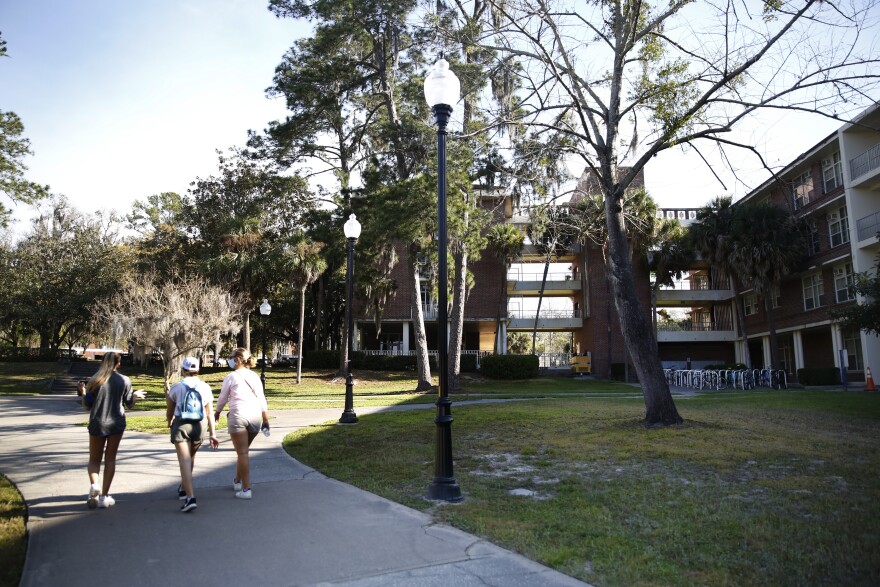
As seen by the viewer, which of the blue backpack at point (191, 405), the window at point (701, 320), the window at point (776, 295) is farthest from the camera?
the window at point (701, 320)

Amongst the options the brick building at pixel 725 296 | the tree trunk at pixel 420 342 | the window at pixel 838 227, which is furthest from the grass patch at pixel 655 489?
the window at pixel 838 227

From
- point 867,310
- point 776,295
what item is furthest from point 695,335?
point 867,310

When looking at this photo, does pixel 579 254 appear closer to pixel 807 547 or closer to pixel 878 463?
pixel 878 463

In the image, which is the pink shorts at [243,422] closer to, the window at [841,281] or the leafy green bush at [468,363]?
the window at [841,281]

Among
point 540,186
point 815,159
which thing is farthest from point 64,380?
point 815,159

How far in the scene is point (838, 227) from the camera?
30781 mm

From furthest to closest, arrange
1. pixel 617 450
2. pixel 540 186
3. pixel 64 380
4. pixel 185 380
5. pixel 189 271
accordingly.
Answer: pixel 189 271, pixel 64 380, pixel 540 186, pixel 617 450, pixel 185 380

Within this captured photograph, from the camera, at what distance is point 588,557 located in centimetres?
445

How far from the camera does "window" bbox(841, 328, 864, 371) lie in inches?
1198

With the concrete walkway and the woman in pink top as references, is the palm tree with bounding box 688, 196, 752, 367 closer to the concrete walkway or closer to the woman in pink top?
the concrete walkway

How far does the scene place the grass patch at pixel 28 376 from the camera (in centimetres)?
2933

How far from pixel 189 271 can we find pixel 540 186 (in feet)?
101

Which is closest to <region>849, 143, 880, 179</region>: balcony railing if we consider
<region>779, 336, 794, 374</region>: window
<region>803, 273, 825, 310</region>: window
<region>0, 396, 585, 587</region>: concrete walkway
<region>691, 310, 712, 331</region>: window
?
<region>803, 273, 825, 310</region>: window

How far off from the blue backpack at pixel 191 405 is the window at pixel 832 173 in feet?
110
